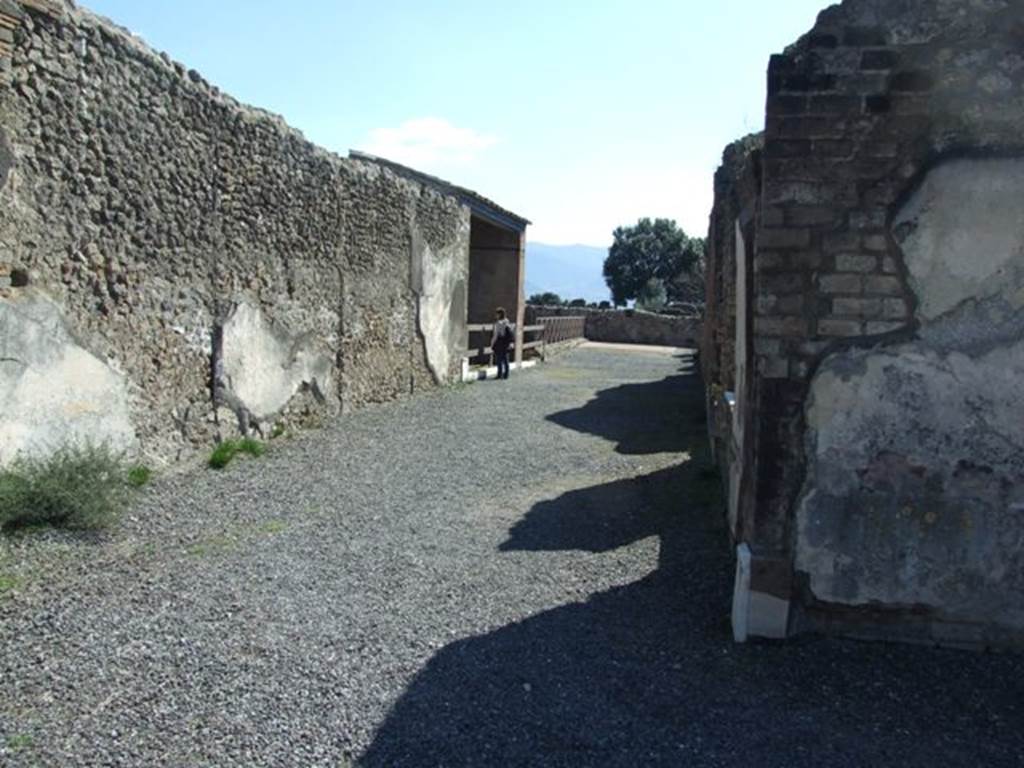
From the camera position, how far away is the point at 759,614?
12.6ft

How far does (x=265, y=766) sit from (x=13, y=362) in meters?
3.58

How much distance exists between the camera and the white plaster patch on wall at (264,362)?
25.4 ft

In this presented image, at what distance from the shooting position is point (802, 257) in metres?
3.73

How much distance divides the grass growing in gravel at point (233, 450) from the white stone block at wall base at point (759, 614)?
4836mm

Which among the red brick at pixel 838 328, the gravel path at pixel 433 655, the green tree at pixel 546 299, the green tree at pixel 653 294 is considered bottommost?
the gravel path at pixel 433 655

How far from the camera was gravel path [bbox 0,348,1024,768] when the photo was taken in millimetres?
2916

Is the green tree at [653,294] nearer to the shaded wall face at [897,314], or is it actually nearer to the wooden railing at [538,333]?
the wooden railing at [538,333]

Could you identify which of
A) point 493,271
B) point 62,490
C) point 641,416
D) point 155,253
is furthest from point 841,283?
point 493,271

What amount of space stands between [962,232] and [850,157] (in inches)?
21.8

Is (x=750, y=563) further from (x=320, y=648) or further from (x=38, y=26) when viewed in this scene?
(x=38, y=26)

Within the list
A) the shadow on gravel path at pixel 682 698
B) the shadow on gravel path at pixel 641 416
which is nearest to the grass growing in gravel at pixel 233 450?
the shadow on gravel path at pixel 641 416

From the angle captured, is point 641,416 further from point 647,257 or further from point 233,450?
point 647,257

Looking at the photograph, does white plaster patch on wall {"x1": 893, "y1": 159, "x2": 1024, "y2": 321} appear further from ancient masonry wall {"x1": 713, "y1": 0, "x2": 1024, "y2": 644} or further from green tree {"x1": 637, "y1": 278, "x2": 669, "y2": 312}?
green tree {"x1": 637, "y1": 278, "x2": 669, "y2": 312}

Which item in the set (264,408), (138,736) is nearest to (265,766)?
(138,736)
